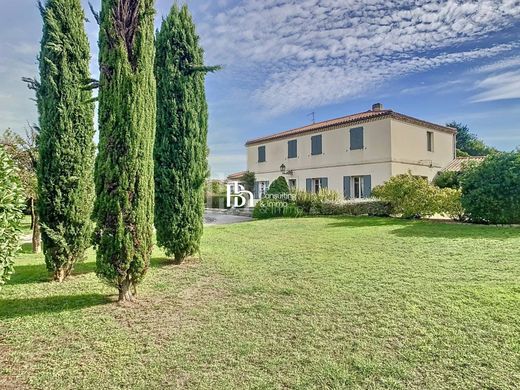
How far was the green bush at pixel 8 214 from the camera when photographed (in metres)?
4.05

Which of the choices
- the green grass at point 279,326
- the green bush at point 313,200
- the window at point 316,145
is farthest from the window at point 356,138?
the green grass at point 279,326

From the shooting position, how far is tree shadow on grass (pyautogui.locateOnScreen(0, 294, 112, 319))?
16.3 ft

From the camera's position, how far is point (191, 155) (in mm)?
7855

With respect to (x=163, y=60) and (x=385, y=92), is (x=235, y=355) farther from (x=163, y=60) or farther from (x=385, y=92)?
(x=385, y=92)

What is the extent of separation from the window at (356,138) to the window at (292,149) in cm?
565

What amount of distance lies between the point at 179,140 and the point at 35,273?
4.65 metres

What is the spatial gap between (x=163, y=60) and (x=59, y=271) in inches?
218

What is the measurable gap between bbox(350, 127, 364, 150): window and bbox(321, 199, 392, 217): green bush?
222 inches

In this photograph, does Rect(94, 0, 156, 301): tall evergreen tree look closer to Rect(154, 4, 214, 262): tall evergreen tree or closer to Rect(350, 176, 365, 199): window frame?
Rect(154, 4, 214, 262): tall evergreen tree

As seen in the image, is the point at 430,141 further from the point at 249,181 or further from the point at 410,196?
the point at 249,181

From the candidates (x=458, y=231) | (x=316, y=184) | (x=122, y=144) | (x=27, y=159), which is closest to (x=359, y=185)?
(x=316, y=184)

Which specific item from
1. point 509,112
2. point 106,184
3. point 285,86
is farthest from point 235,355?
point 509,112

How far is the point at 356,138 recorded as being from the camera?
22.7 m

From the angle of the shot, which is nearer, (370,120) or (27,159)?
(27,159)
